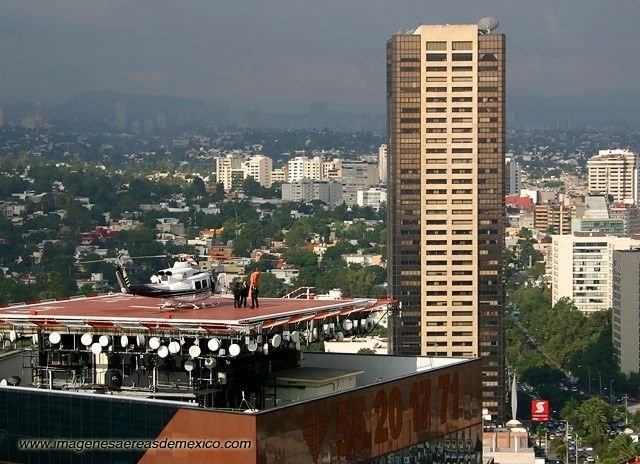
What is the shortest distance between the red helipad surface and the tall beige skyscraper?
180ft

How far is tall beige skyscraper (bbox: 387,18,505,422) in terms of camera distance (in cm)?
8450

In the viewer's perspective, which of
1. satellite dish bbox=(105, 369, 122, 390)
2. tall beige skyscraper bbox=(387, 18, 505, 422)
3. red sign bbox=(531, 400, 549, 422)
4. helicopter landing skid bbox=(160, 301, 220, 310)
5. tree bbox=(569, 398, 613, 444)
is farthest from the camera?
tall beige skyscraper bbox=(387, 18, 505, 422)

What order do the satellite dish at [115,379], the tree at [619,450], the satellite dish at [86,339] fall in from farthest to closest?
1. the tree at [619,450]
2. the satellite dish at [115,379]
3. the satellite dish at [86,339]

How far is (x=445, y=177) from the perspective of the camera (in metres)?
85.9

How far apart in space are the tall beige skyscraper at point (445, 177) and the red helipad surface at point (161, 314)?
54929 mm

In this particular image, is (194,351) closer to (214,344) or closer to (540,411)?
(214,344)

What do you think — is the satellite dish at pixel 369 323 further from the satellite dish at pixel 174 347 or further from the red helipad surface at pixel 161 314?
the satellite dish at pixel 174 347

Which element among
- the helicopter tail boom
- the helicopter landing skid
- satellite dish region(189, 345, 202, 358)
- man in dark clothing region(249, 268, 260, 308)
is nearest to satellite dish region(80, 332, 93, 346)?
satellite dish region(189, 345, 202, 358)

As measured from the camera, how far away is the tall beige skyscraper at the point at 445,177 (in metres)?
84.5

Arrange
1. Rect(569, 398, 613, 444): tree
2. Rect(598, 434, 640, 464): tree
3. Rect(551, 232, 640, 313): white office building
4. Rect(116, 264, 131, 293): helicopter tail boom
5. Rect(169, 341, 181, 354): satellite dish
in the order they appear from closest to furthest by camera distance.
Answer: Rect(169, 341, 181, 354): satellite dish
Rect(116, 264, 131, 293): helicopter tail boom
Rect(598, 434, 640, 464): tree
Rect(569, 398, 613, 444): tree
Rect(551, 232, 640, 313): white office building

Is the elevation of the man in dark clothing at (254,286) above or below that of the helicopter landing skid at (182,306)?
above

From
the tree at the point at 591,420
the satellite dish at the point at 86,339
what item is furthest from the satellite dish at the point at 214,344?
the tree at the point at 591,420

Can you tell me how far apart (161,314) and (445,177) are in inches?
2358

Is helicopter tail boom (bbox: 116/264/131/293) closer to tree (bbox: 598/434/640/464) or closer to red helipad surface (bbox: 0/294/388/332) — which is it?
red helipad surface (bbox: 0/294/388/332)
